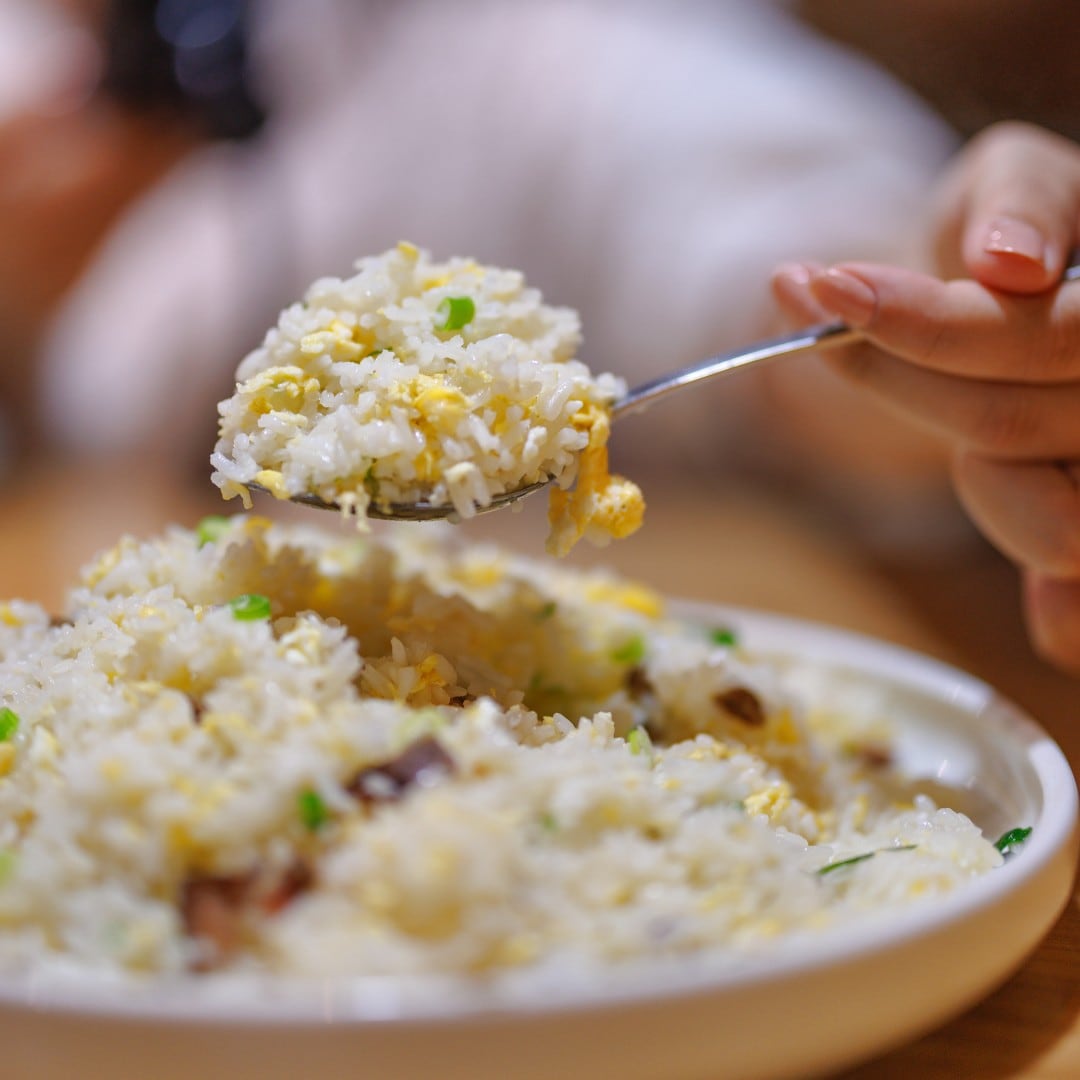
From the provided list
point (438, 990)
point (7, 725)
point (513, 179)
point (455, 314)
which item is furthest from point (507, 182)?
point (438, 990)

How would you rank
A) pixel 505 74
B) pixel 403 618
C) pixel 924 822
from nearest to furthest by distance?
pixel 924 822 < pixel 403 618 < pixel 505 74

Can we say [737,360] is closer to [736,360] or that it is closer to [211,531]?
[736,360]

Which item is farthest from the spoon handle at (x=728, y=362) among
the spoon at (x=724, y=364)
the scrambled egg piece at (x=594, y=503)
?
the scrambled egg piece at (x=594, y=503)

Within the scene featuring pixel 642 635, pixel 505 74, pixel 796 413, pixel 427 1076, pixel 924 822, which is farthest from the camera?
pixel 505 74


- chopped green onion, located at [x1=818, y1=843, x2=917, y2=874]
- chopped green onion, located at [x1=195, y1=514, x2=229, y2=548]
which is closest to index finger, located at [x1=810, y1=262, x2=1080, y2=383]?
chopped green onion, located at [x1=818, y1=843, x2=917, y2=874]

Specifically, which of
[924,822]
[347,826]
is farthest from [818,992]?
[924,822]

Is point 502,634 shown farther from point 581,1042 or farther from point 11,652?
point 581,1042

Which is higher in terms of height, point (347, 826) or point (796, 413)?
point (347, 826)

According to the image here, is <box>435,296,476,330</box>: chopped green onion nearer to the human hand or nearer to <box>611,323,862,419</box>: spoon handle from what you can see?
<box>611,323,862,419</box>: spoon handle
